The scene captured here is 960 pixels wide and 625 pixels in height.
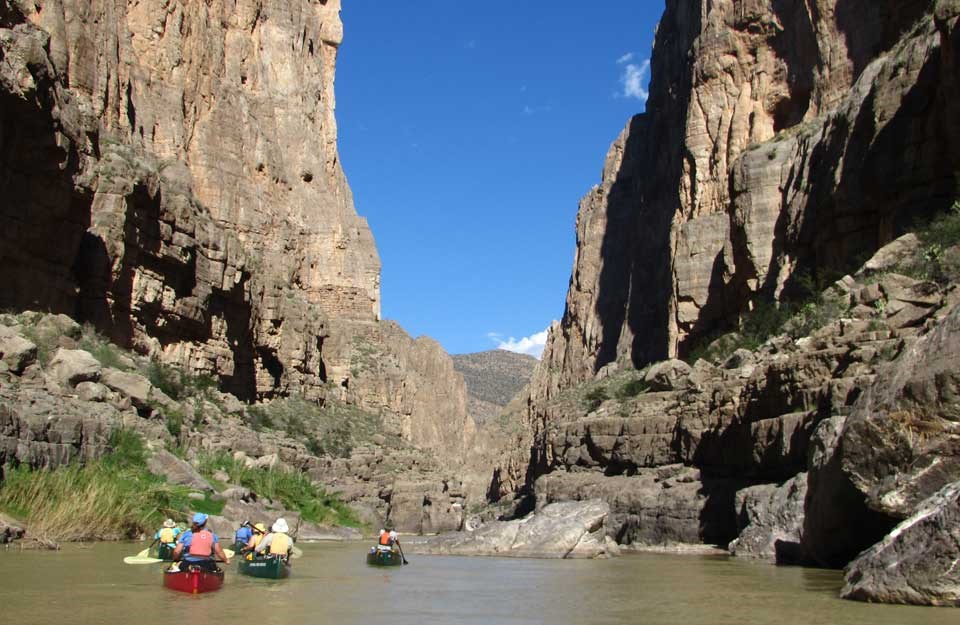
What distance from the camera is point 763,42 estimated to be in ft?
202

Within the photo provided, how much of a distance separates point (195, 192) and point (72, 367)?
37460 millimetres

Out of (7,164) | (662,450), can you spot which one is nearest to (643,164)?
(662,450)

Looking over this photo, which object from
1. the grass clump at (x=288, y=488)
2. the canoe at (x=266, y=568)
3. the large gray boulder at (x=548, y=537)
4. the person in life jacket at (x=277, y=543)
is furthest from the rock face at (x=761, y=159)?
the canoe at (x=266, y=568)

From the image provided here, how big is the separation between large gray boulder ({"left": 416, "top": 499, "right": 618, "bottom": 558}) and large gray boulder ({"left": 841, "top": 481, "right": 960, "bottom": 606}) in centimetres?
1356

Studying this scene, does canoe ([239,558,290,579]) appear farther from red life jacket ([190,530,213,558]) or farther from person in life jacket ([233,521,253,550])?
person in life jacket ([233,521,253,550])

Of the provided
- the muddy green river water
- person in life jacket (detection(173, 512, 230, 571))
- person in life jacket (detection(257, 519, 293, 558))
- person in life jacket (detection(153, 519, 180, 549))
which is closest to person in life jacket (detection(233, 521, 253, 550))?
the muddy green river water

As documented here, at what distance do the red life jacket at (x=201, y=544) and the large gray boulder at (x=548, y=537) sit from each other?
1220 cm

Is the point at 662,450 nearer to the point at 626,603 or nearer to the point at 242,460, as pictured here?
the point at 242,460

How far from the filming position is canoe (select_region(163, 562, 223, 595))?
15461 millimetres

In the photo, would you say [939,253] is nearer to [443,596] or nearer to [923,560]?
[923,560]

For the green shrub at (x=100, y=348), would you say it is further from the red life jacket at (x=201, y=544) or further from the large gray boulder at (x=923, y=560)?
the large gray boulder at (x=923, y=560)

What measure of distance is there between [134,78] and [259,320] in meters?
16.9

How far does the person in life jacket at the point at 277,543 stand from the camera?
18.3 metres

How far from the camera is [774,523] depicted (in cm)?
2280
